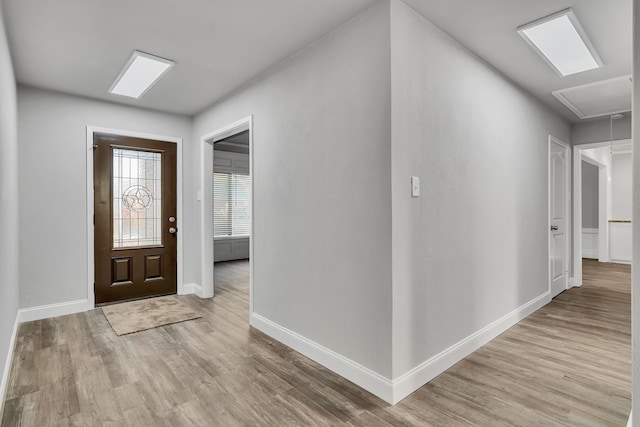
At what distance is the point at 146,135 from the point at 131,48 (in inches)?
72.8

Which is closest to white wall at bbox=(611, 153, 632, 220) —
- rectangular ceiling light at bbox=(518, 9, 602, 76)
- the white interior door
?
the white interior door

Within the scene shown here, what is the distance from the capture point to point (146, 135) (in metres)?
4.44

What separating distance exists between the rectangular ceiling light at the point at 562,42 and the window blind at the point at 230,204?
6.33 meters

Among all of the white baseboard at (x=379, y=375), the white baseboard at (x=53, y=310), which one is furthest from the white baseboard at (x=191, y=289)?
the white baseboard at (x=379, y=375)

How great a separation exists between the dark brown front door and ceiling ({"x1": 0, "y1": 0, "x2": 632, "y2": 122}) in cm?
100

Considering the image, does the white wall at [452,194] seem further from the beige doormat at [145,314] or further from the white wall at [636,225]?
the beige doormat at [145,314]

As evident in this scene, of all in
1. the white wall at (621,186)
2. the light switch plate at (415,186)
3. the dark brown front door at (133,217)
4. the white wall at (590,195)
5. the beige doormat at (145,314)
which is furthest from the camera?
the white wall at (590,195)

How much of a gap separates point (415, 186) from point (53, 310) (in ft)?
13.7

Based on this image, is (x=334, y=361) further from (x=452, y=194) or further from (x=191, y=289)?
(x=191, y=289)

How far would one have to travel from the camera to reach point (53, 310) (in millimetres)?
3750

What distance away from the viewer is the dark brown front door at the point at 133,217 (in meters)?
4.13

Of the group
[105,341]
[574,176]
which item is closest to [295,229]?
[105,341]

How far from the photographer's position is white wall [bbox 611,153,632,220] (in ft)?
26.2

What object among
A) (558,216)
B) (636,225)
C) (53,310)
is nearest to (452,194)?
(636,225)
